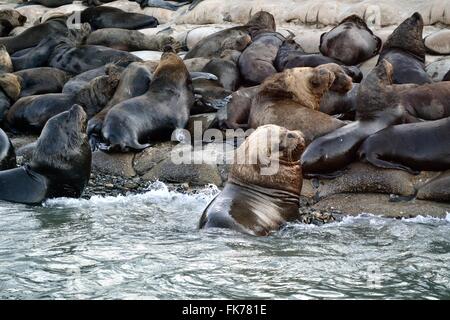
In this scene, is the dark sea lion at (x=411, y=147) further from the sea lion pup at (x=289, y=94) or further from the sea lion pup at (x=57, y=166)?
the sea lion pup at (x=57, y=166)

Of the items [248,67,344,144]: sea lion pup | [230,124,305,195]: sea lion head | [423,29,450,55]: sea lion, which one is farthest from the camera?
[423,29,450,55]: sea lion

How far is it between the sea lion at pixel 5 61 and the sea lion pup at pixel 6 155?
539 cm

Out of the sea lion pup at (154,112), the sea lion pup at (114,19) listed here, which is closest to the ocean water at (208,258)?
the sea lion pup at (154,112)

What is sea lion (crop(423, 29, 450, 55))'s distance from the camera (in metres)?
13.5

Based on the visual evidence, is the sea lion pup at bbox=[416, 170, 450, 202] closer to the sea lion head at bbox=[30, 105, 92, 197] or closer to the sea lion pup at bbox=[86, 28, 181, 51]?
the sea lion head at bbox=[30, 105, 92, 197]

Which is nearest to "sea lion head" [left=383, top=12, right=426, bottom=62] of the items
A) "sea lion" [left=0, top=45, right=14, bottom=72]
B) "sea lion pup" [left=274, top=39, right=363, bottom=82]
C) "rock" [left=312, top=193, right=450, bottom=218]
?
"sea lion pup" [left=274, top=39, right=363, bottom=82]

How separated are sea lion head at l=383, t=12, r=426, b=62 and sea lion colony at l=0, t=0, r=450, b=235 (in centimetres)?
2

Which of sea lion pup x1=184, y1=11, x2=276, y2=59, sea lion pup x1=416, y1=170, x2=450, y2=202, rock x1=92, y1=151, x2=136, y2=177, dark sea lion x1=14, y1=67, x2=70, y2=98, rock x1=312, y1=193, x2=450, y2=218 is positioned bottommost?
rock x1=92, y1=151, x2=136, y2=177

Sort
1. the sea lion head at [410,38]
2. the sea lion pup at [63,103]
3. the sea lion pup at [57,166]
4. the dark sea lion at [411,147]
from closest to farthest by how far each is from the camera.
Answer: the dark sea lion at [411,147] → the sea lion pup at [57,166] → the sea lion pup at [63,103] → the sea lion head at [410,38]

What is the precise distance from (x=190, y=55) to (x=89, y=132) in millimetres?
4494

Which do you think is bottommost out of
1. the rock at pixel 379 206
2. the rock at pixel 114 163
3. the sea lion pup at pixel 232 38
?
the rock at pixel 114 163

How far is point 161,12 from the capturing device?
65.2 ft

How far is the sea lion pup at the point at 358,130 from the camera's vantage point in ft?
31.1
